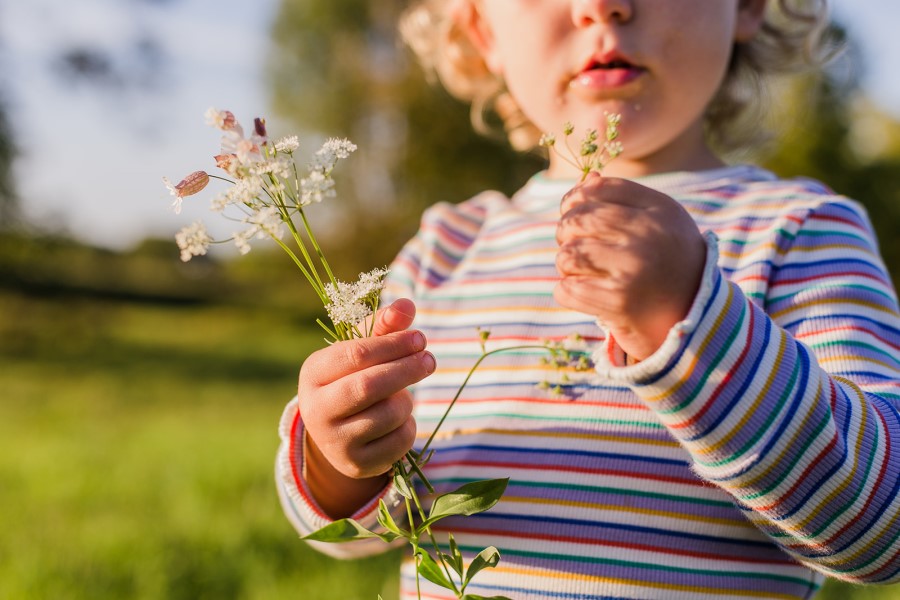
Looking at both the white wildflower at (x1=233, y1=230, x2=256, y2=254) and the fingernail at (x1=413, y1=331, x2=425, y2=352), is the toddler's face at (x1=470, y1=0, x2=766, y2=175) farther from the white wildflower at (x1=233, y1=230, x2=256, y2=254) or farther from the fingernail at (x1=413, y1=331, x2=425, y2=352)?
the white wildflower at (x1=233, y1=230, x2=256, y2=254)

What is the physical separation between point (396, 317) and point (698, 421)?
17.5 inches

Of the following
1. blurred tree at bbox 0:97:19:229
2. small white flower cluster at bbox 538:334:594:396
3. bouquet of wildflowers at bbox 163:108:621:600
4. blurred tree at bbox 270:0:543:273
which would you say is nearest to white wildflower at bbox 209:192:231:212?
bouquet of wildflowers at bbox 163:108:621:600

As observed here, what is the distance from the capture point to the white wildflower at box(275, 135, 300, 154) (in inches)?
43.7

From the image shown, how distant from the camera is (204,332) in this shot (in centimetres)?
1747

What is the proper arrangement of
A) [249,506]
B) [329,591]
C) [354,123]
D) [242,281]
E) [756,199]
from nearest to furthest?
[756,199] < [329,591] < [249,506] < [354,123] < [242,281]

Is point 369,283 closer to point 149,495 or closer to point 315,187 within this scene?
point 315,187

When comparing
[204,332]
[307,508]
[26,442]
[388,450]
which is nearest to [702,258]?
[388,450]

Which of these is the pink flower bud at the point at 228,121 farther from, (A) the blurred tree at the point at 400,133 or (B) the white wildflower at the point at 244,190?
(A) the blurred tree at the point at 400,133

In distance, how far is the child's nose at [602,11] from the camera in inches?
63.7

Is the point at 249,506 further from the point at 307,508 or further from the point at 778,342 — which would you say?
the point at 778,342

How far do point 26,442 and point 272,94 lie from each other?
14.2m

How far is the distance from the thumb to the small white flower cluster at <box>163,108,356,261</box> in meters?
0.23

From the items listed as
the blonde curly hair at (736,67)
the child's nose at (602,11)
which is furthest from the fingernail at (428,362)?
the blonde curly hair at (736,67)

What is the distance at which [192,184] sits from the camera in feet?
3.75
